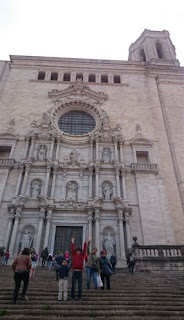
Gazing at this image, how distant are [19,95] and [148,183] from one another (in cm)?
1467

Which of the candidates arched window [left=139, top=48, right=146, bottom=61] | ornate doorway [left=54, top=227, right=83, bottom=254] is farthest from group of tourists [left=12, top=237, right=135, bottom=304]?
arched window [left=139, top=48, right=146, bottom=61]

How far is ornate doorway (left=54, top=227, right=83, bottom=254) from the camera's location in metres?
15.7

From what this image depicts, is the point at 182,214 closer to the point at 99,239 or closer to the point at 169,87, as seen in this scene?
the point at 99,239

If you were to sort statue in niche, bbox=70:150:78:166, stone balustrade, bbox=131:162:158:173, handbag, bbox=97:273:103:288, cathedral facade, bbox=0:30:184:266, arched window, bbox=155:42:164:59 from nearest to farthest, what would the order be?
handbag, bbox=97:273:103:288 → cathedral facade, bbox=0:30:184:266 → stone balustrade, bbox=131:162:158:173 → statue in niche, bbox=70:150:78:166 → arched window, bbox=155:42:164:59

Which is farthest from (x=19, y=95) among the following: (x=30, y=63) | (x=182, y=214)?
(x=182, y=214)

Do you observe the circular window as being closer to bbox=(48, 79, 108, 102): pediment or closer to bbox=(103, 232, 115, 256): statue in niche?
bbox=(48, 79, 108, 102): pediment

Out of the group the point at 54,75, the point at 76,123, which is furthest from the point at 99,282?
the point at 54,75

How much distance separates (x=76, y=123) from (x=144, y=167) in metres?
7.73

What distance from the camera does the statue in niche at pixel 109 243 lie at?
1508cm

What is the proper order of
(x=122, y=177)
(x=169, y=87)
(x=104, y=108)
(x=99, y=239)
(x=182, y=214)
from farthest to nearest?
(x=169, y=87) < (x=104, y=108) < (x=122, y=177) < (x=182, y=214) < (x=99, y=239)

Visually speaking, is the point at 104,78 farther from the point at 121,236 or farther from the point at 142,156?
the point at 121,236

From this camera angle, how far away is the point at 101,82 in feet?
87.2

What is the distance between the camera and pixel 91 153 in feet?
65.3

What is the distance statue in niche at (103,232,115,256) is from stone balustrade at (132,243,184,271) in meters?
2.29
